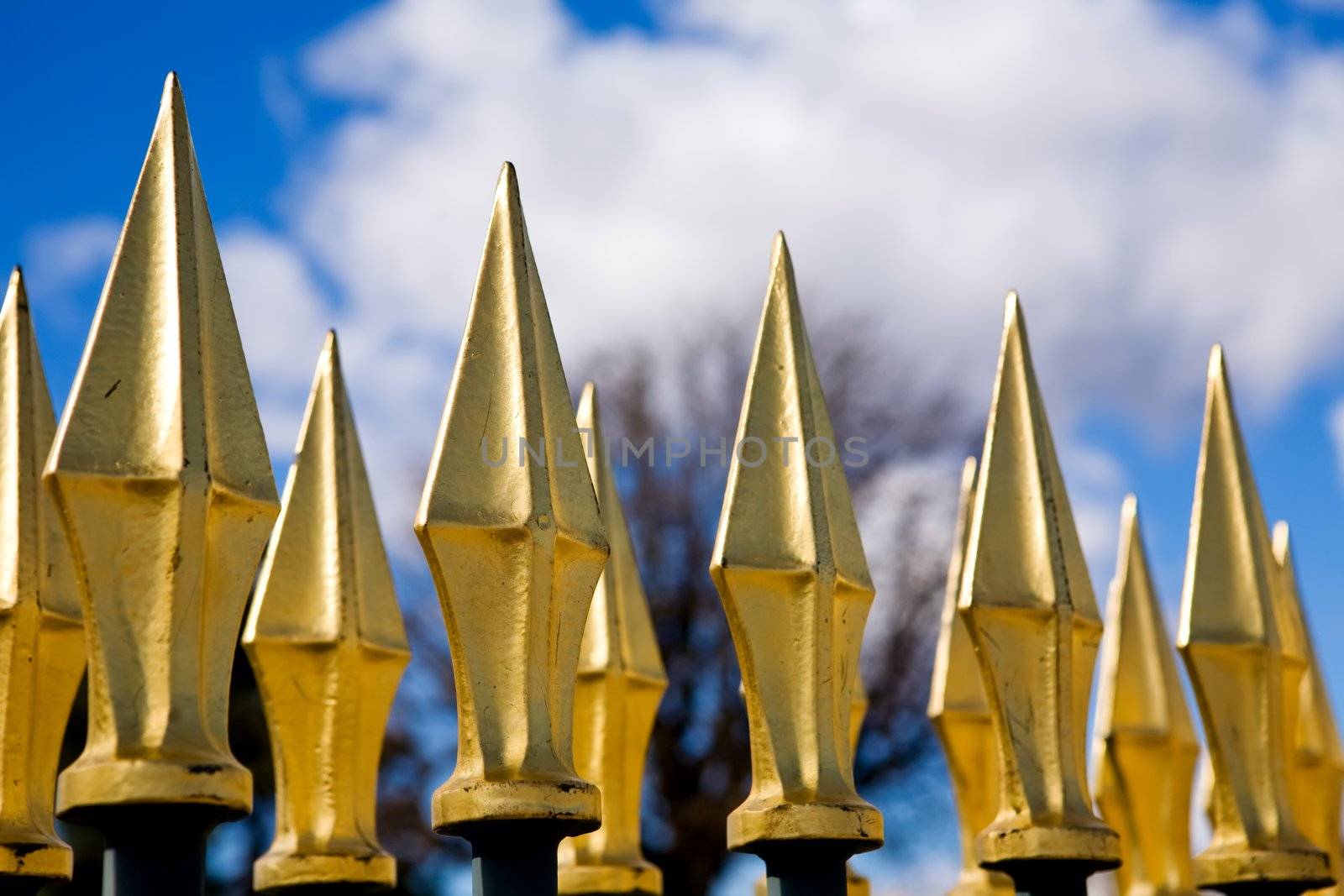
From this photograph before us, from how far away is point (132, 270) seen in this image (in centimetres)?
466

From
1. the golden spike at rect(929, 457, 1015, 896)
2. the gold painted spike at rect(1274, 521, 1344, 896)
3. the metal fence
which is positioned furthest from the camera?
the gold painted spike at rect(1274, 521, 1344, 896)

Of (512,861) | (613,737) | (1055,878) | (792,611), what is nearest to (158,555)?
(512,861)

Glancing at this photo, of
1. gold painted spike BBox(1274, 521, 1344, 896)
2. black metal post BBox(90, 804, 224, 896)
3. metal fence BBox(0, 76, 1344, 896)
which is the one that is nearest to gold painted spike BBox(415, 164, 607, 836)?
metal fence BBox(0, 76, 1344, 896)

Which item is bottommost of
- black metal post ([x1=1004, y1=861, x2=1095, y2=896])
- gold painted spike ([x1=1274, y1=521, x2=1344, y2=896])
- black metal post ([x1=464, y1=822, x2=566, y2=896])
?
black metal post ([x1=1004, y1=861, x2=1095, y2=896])

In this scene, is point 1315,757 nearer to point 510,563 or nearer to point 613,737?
point 613,737

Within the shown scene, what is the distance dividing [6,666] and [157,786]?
1.17m

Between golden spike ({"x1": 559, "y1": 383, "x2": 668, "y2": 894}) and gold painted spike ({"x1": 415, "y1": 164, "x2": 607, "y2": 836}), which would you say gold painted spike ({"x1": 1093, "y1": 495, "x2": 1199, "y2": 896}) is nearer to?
golden spike ({"x1": 559, "y1": 383, "x2": 668, "y2": 894})

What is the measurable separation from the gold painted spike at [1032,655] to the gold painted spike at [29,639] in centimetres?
261

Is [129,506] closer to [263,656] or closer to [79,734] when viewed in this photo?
[263,656]

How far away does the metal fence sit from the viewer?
4.37m

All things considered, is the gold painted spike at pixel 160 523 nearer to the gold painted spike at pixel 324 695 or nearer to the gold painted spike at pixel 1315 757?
the gold painted spike at pixel 324 695

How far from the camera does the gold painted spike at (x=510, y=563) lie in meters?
4.70

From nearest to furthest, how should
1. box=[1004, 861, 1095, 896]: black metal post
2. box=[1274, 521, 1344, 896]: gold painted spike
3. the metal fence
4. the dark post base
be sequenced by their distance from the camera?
the metal fence, the dark post base, box=[1004, 861, 1095, 896]: black metal post, box=[1274, 521, 1344, 896]: gold painted spike

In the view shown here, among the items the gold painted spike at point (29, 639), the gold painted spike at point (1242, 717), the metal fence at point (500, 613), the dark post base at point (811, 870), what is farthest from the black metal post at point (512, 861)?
the gold painted spike at point (1242, 717)
